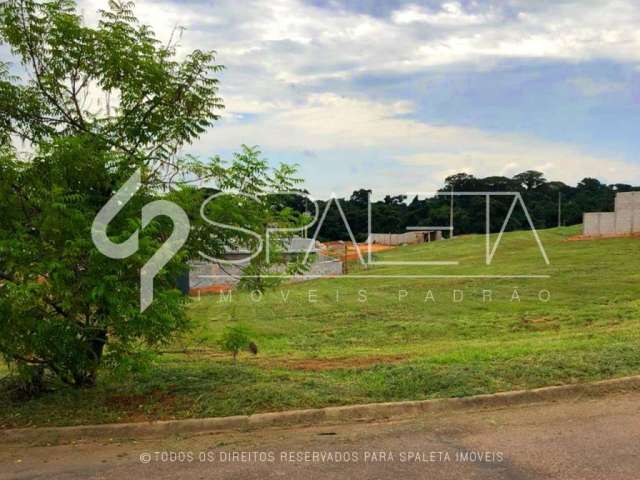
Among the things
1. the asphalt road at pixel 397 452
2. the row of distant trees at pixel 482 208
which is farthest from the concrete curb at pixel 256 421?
the row of distant trees at pixel 482 208

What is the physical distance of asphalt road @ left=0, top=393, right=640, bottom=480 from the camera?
459cm

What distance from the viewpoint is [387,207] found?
72.3 metres

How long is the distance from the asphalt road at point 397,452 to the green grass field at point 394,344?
0.61m

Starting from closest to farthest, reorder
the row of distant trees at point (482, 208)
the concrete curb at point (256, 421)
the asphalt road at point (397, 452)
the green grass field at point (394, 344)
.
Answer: the asphalt road at point (397, 452)
the concrete curb at point (256, 421)
the green grass field at point (394, 344)
the row of distant trees at point (482, 208)

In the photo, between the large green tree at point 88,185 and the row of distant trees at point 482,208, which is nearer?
the large green tree at point 88,185

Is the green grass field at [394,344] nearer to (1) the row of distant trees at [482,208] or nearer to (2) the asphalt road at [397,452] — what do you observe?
(2) the asphalt road at [397,452]

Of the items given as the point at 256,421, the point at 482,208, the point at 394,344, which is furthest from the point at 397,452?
the point at 482,208

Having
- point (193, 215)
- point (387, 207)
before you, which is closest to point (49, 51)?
point (193, 215)

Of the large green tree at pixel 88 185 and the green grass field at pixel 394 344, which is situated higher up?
the large green tree at pixel 88 185

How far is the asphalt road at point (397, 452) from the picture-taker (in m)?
4.59

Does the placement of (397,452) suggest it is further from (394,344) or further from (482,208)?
(482,208)

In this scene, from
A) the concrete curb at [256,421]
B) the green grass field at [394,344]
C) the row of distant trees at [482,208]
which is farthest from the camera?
the row of distant trees at [482,208]

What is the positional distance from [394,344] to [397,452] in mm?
8305

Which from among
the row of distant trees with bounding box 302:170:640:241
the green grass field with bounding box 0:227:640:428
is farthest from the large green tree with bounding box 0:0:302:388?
the row of distant trees with bounding box 302:170:640:241
